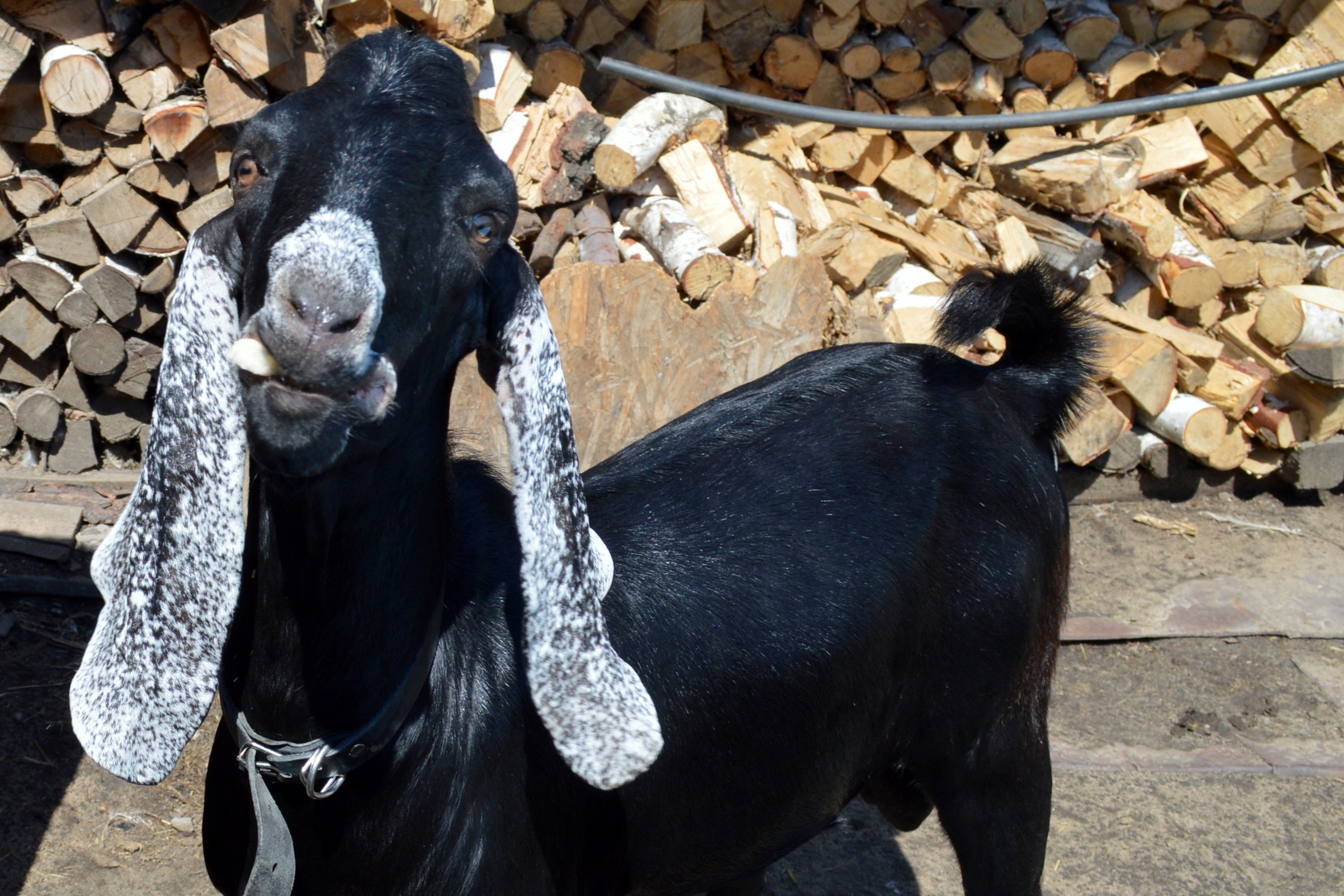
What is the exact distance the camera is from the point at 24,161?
384cm

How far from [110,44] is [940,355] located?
2.88 m

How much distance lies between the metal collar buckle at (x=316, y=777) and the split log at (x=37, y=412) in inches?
121

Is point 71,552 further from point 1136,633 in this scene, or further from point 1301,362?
point 1301,362

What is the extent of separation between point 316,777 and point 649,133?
3.07 m

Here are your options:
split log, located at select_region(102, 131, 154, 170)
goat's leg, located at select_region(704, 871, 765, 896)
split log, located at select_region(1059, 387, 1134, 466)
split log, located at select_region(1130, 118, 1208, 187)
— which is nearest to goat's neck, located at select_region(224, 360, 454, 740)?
goat's leg, located at select_region(704, 871, 765, 896)

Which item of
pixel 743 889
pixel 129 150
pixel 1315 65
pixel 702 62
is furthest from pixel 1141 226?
pixel 129 150

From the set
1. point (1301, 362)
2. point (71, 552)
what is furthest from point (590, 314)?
point (1301, 362)

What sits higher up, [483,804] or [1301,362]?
[483,804]

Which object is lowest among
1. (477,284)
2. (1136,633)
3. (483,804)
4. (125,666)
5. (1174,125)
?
(1136,633)

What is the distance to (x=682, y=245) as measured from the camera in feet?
13.0

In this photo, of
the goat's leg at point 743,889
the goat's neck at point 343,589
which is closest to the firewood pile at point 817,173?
the goat's leg at point 743,889

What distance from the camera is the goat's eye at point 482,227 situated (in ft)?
4.98

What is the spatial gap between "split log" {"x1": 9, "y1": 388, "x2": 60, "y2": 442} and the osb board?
169 centimetres

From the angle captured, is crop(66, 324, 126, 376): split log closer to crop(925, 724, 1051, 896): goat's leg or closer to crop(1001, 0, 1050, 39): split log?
crop(925, 724, 1051, 896): goat's leg
